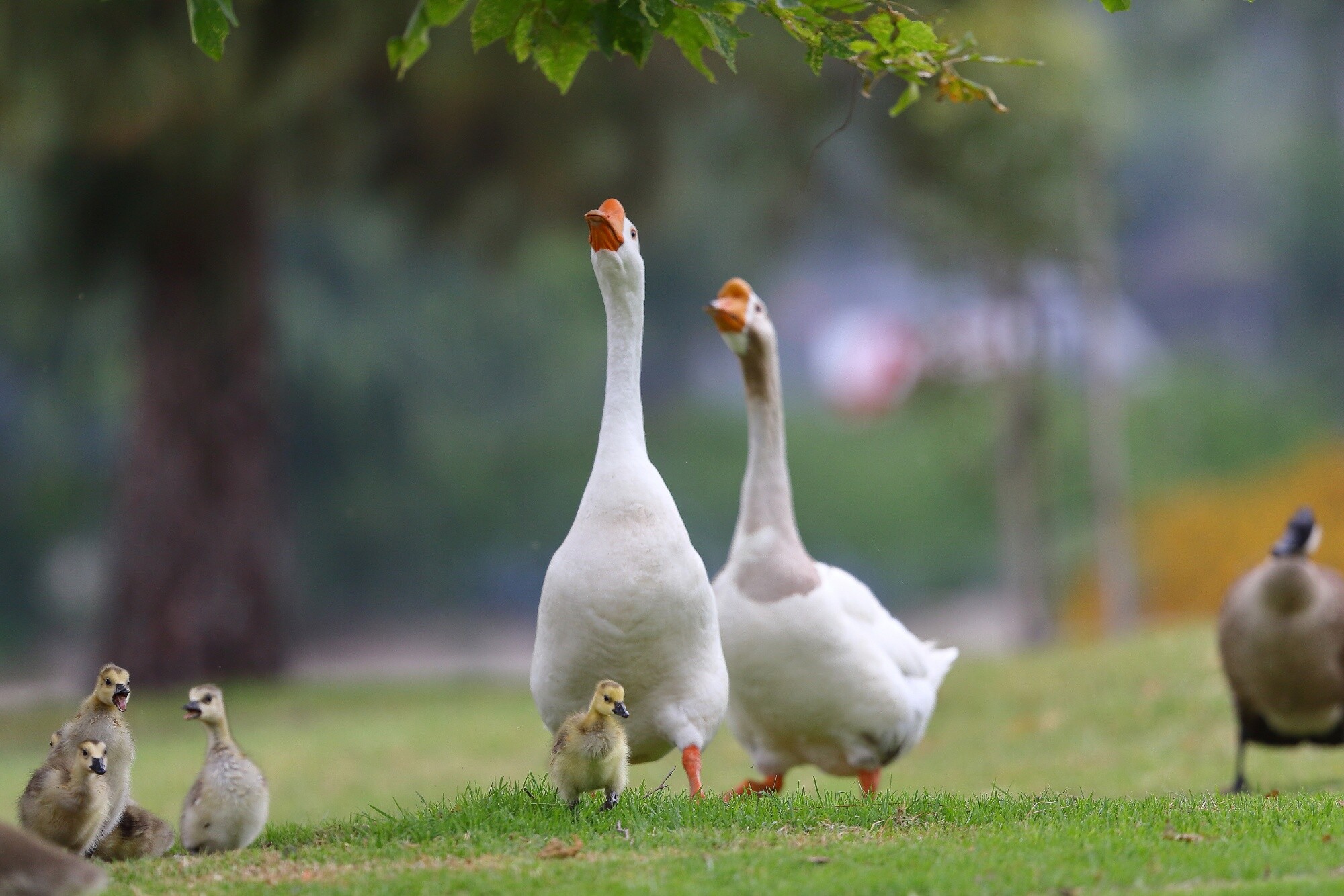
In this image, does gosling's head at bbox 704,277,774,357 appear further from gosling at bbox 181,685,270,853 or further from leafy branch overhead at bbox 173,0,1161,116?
gosling at bbox 181,685,270,853

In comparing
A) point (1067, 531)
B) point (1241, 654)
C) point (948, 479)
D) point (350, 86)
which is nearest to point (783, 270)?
point (948, 479)

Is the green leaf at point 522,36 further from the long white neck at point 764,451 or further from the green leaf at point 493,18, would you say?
the long white neck at point 764,451

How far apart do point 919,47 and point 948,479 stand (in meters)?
21.9

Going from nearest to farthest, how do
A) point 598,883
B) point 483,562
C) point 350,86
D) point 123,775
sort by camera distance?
1. point 598,883
2. point 123,775
3. point 350,86
4. point 483,562

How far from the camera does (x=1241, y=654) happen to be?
7922 millimetres

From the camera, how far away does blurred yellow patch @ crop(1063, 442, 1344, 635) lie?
20755 mm

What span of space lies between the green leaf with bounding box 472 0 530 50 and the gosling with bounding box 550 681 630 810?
7.45ft

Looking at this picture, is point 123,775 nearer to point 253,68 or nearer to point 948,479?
point 253,68

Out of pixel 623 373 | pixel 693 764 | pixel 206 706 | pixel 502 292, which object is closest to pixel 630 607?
pixel 693 764

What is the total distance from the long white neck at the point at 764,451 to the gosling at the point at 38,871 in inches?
134

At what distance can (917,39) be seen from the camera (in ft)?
16.9

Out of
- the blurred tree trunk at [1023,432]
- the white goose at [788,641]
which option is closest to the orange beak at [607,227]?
the white goose at [788,641]

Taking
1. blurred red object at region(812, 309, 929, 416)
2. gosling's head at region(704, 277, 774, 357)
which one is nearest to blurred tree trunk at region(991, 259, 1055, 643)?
blurred red object at region(812, 309, 929, 416)

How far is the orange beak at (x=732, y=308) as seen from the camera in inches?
265
